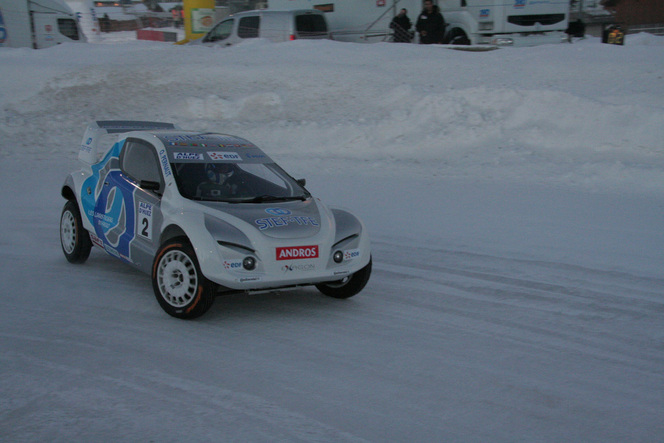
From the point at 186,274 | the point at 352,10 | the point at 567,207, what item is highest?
the point at 352,10

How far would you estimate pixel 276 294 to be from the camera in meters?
6.41

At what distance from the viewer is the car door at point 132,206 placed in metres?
6.09

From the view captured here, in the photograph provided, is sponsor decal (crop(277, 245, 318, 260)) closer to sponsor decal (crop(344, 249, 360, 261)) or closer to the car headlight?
the car headlight

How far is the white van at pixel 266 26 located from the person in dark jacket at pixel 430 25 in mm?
3239

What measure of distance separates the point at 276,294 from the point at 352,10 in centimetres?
1497

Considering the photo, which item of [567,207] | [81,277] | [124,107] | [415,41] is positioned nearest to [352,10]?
[415,41]

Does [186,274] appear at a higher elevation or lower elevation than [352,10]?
lower

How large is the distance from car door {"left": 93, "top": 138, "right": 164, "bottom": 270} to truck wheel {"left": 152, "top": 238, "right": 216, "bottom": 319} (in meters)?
0.41

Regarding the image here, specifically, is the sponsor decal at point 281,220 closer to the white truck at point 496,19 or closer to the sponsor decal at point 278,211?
the sponsor decal at point 278,211

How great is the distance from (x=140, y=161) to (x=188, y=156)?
21.7 inches

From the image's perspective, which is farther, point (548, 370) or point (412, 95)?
point (412, 95)

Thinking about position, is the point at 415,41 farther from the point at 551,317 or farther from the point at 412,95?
the point at 551,317

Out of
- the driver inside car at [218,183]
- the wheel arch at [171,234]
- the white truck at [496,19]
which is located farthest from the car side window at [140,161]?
the white truck at [496,19]

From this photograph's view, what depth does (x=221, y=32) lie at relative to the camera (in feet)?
63.1
